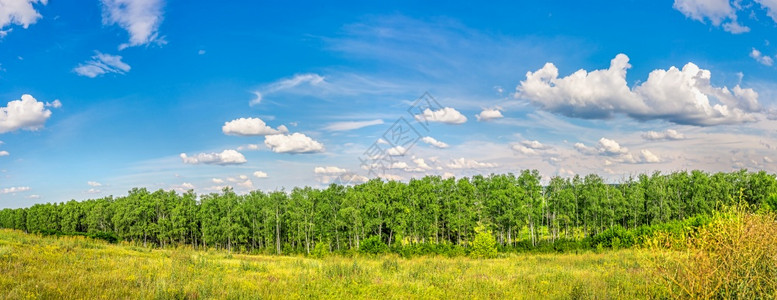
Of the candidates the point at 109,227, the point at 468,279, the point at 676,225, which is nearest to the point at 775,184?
the point at 676,225

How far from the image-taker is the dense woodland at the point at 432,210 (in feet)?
189

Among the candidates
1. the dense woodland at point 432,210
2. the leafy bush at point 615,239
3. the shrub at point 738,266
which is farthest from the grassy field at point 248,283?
the dense woodland at point 432,210

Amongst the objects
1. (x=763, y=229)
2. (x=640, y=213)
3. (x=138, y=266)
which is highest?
(x=763, y=229)

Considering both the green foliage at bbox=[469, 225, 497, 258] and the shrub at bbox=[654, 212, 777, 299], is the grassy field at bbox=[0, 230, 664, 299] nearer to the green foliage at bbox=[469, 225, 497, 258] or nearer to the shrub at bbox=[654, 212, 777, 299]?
the shrub at bbox=[654, 212, 777, 299]

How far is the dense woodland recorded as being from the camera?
2270 inches

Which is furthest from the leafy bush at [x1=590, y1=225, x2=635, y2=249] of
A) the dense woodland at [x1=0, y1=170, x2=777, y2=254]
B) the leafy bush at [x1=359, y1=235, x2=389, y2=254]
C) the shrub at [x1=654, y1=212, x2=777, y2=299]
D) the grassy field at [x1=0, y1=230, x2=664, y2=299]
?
the shrub at [x1=654, y1=212, x2=777, y2=299]

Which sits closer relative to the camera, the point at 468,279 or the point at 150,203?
the point at 468,279

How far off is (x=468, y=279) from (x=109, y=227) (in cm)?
9660

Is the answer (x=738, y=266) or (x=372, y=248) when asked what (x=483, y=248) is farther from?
(x=738, y=266)

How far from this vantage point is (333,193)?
2574 inches

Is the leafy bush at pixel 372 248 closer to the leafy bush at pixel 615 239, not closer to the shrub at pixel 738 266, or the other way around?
the leafy bush at pixel 615 239

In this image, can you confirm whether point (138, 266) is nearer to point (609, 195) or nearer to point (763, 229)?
point (763, 229)

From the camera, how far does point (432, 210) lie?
58.4 m

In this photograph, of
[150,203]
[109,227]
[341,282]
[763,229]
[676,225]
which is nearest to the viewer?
[763,229]
